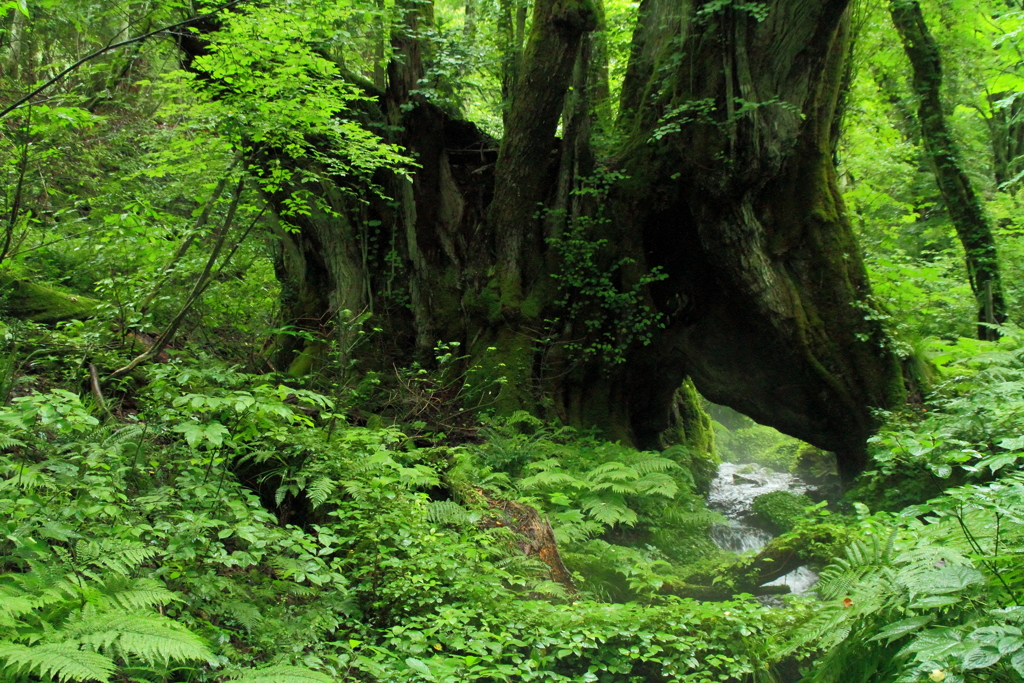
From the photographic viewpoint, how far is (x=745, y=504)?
11.4 meters

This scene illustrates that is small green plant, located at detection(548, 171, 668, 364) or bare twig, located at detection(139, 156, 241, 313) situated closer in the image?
bare twig, located at detection(139, 156, 241, 313)

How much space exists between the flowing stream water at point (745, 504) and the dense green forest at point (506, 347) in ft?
0.52

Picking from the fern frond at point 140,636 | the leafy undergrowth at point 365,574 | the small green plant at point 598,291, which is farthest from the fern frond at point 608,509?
the fern frond at point 140,636

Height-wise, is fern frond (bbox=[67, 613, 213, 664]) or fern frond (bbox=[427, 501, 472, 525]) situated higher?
fern frond (bbox=[67, 613, 213, 664])

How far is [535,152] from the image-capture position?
802cm

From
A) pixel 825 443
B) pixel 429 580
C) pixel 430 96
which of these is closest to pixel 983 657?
pixel 429 580

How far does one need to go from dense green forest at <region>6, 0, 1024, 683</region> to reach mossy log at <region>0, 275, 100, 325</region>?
5cm

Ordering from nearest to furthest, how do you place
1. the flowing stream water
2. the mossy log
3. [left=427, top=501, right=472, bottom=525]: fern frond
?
1. [left=427, top=501, right=472, bottom=525]: fern frond
2. the mossy log
3. the flowing stream water

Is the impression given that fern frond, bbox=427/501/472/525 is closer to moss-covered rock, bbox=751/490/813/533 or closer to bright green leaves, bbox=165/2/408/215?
bright green leaves, bbox=165/2/408/215

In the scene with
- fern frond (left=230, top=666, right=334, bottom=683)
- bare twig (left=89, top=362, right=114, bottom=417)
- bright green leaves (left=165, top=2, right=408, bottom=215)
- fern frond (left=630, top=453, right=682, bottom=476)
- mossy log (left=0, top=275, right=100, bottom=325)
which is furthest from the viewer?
mossy log (left=0, top=275, right=100, bottom=325)

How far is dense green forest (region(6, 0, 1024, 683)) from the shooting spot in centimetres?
260

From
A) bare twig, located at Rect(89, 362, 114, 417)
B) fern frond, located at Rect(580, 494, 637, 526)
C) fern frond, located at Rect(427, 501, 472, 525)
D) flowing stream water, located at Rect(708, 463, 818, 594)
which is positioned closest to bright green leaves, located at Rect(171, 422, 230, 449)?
fern frond, located at Rect(427, 501, 472, 525)

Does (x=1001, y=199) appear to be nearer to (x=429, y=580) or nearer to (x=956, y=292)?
(x=956, y=292)

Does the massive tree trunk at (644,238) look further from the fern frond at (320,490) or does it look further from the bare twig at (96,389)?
the bare twig at (96,389)
